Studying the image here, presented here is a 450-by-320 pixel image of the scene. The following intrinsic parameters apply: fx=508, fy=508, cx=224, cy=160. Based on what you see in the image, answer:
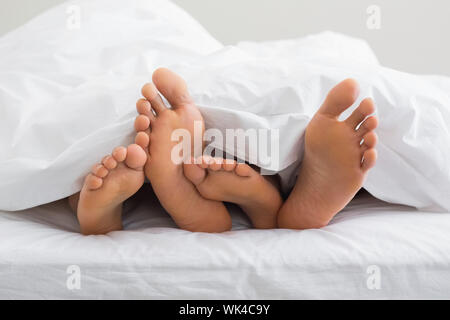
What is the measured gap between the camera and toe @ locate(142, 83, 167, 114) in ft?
2.42

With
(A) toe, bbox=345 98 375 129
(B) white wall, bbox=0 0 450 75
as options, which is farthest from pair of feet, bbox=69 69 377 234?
(B) white wall, bbox=0 0 450 75

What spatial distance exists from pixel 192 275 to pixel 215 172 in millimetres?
152

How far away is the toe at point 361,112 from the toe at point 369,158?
0.04m

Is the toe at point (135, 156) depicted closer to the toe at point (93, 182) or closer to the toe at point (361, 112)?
the toe at point (93, 182)

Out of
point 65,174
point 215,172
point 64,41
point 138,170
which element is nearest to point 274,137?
point 215,172

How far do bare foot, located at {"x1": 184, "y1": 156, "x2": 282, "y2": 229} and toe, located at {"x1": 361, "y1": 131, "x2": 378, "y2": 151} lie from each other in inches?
6.5

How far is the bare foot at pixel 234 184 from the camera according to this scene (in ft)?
2.42

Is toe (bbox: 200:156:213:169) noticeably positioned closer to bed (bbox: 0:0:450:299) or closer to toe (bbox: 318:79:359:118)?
bed (bbox: 0:0:450:299)

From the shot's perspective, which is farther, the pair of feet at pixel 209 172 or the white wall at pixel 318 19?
the white wall at pixel 318 19

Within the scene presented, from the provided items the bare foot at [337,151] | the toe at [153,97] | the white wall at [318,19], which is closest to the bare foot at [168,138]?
the toe at [153,97]

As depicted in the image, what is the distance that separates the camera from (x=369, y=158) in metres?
0.70

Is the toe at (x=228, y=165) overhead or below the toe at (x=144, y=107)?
below

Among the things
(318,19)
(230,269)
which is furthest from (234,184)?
(318,19)

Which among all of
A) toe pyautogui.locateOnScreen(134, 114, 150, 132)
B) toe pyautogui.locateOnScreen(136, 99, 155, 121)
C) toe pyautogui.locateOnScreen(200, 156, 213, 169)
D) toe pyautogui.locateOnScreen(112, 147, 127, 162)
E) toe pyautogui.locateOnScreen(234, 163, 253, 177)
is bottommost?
toe pyautogui.locateOnScreen(234, 163, 253, 177)
